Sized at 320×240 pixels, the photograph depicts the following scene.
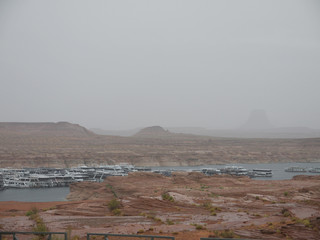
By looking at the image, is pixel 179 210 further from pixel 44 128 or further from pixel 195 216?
pixel 44 128

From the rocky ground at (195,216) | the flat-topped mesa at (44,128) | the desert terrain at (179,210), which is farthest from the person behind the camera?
the flat-topped mesa at (44,128)

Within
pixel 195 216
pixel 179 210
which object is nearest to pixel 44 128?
pixel 179 210

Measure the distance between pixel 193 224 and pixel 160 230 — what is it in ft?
7.26

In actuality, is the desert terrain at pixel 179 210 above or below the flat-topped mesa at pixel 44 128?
below

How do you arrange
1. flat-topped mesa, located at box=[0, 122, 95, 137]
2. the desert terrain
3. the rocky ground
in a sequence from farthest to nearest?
flat-topped mesa, located at box=[0, 122, 95, 137] < the desert terrain < the rocky ground

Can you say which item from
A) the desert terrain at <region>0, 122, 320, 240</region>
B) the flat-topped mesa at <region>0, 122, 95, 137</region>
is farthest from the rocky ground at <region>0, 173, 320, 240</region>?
the flat-topped mesa at <region>0, 122, 95, 137</region>

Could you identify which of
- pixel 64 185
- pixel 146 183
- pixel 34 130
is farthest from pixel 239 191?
pixel 34 130

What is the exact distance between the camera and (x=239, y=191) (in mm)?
32688

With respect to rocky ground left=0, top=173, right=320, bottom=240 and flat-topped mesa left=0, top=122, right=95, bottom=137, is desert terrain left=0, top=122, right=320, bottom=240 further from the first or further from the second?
flat-topped mesa left=0, top=122, right=95, bottom=137

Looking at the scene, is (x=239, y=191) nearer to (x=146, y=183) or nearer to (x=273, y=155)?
(x=146, y=183)

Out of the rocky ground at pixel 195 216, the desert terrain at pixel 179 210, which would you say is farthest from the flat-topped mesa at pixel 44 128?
the rocky ground at pixel 195 216

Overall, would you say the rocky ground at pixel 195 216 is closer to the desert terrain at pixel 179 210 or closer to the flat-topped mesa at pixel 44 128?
the desert terrain at pixel 179 210

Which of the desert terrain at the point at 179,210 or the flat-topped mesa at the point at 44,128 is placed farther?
the flat-topped mesa at the point at 44,128

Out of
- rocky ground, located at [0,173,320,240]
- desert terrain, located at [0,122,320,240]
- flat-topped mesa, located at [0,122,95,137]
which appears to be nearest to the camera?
rocky ground, located at [0,173,320,240]
